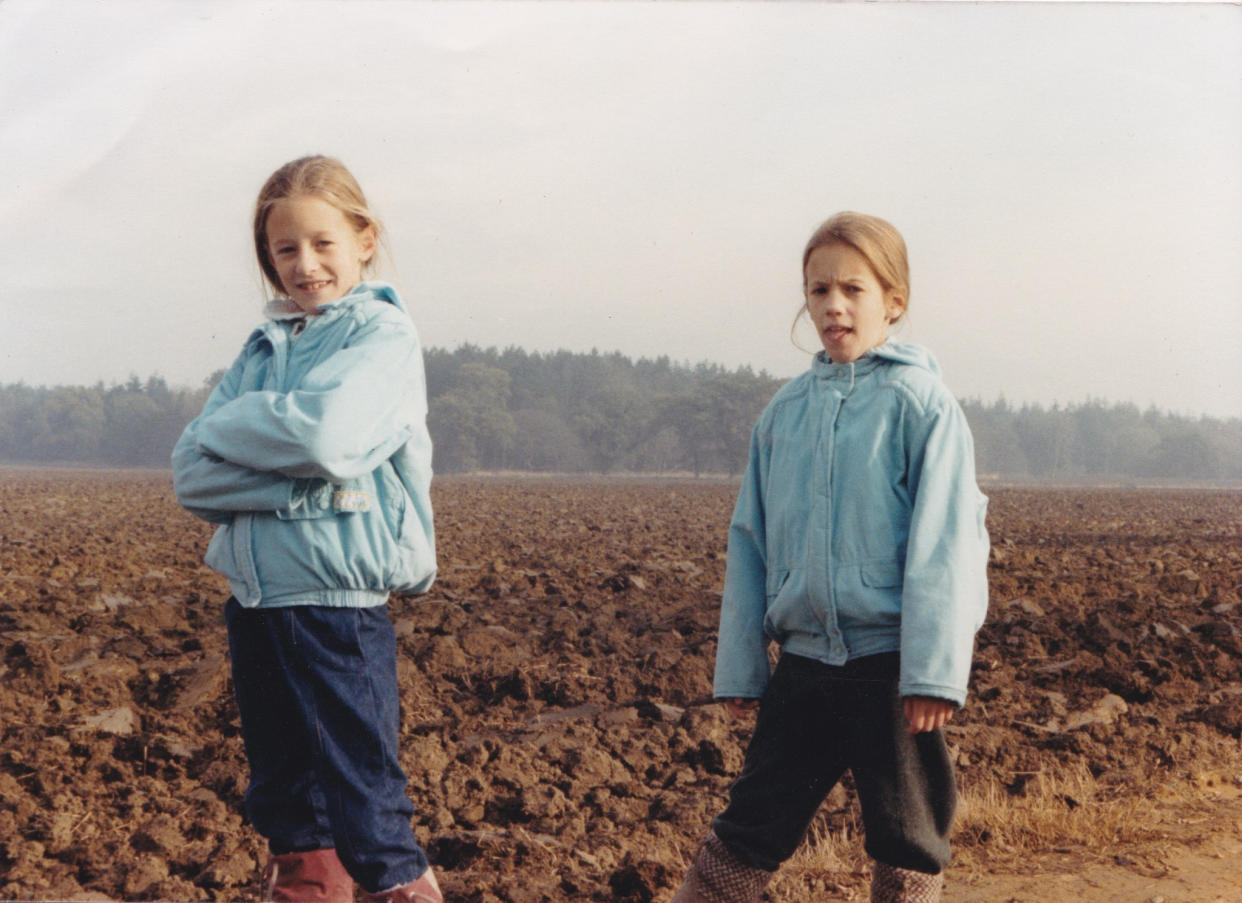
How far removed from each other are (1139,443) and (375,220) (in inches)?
2296

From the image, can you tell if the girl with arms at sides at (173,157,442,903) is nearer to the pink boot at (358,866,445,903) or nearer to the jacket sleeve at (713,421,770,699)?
the pink boot at (358,866,445,903)

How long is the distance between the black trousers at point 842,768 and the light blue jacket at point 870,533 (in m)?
0.07

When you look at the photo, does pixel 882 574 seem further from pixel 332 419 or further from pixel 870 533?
pixel 332 419

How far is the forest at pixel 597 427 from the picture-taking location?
1373 inches

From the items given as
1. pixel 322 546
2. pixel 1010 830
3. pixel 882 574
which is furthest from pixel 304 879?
pixel 1010 830

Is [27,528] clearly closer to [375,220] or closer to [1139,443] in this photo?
[375,220]

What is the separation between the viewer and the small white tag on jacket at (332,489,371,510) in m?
2.18

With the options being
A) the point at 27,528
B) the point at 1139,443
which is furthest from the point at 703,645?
the point at 1139,443

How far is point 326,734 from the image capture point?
217 centimetres

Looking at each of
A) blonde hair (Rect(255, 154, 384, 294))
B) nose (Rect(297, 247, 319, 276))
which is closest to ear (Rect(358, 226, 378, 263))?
blonde hair (Rect(255, 154, 384, 294))

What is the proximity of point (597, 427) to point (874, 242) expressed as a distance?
3661 cm

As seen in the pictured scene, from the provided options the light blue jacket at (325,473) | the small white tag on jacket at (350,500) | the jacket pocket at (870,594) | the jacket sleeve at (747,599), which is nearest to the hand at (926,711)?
the jacket pocket at (870,594)

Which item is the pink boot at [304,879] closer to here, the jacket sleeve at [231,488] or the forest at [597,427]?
the jacket sleeve at [231,488]

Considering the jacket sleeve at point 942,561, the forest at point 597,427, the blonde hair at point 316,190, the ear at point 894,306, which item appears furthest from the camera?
the forest at point 597,427
